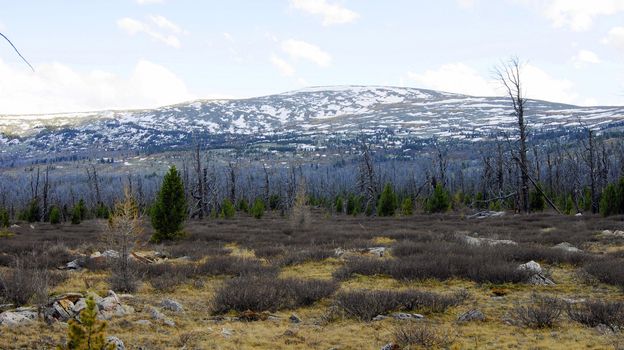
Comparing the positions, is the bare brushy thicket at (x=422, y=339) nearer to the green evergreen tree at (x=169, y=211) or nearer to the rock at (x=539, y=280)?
the rock at (x=539, y=280)

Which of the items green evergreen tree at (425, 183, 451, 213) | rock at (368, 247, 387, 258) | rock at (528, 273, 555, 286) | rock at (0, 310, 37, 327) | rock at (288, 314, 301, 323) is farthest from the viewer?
green evergreen tree at (425, 183, 451, 213)

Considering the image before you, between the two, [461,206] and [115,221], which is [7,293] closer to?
[115,221]

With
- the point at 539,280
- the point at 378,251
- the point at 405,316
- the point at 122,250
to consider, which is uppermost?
the point at 122,250

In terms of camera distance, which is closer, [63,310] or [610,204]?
[63,310]

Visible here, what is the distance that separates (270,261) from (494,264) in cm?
763

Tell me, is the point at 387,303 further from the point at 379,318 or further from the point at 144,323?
the point at 144,323

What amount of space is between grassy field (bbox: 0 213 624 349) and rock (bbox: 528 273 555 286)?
0.14m

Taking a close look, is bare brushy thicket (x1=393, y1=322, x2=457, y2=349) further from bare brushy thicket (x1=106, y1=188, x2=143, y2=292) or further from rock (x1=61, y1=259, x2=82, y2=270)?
rock (x1=61, y1=259, x2=82, y2=270)

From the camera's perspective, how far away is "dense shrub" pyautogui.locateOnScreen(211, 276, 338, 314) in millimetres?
10117

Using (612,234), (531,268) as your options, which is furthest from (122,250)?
(612,234)

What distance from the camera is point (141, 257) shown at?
17.4m

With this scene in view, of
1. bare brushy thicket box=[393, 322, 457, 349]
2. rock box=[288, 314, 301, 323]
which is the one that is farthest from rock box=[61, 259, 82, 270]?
bare brushy thicket box=[393, 322, 457, 349]

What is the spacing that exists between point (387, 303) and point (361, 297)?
533 mm

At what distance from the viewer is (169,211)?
24797 mm
